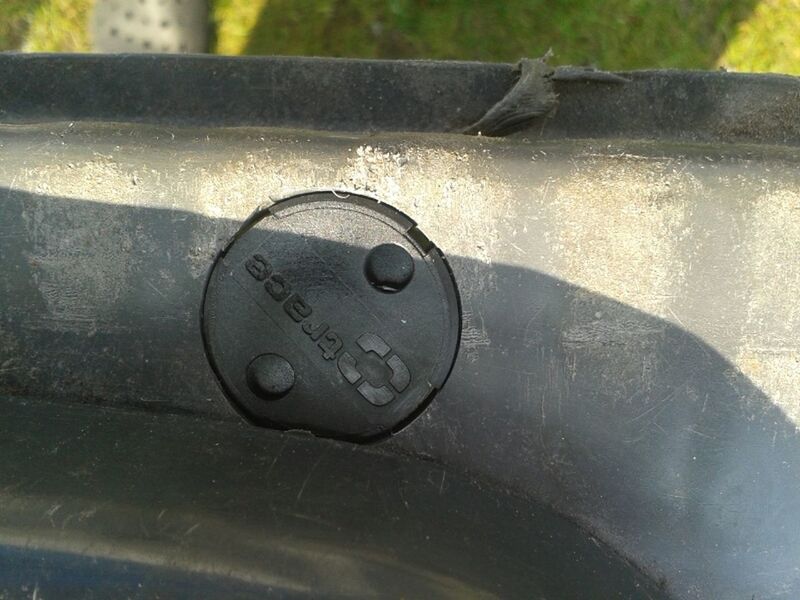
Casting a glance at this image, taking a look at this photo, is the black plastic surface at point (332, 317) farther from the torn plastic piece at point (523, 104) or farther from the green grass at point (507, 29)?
the green grass at point (507, 29)

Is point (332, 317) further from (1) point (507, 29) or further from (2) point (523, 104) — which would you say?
(1) point (507, 29)

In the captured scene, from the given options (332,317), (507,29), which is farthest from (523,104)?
(507,29)

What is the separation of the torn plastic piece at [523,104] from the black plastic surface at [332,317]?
0.19 m

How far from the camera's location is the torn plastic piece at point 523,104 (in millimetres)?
942

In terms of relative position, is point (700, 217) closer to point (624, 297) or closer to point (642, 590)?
point (624, 297)

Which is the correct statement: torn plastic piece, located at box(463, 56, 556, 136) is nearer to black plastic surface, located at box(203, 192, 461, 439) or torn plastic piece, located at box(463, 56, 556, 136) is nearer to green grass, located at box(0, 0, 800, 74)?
black plastic surface, located at box(203, 192, 461, 439)

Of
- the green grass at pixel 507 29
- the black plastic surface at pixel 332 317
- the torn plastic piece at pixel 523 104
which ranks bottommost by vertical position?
the black plastic surface at pixel 332 317

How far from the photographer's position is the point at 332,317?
844mm

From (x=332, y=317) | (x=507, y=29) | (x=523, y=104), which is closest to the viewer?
(x=332, y=317)

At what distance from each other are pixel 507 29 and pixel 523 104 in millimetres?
689

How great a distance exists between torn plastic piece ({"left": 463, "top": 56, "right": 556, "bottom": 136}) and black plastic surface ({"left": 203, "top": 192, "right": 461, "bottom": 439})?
7.6 inches

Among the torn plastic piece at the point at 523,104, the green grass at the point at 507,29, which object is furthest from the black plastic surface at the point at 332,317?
the green grass at the point at 507,29

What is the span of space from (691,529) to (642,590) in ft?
0.40

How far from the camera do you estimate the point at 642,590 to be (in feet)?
2.52
